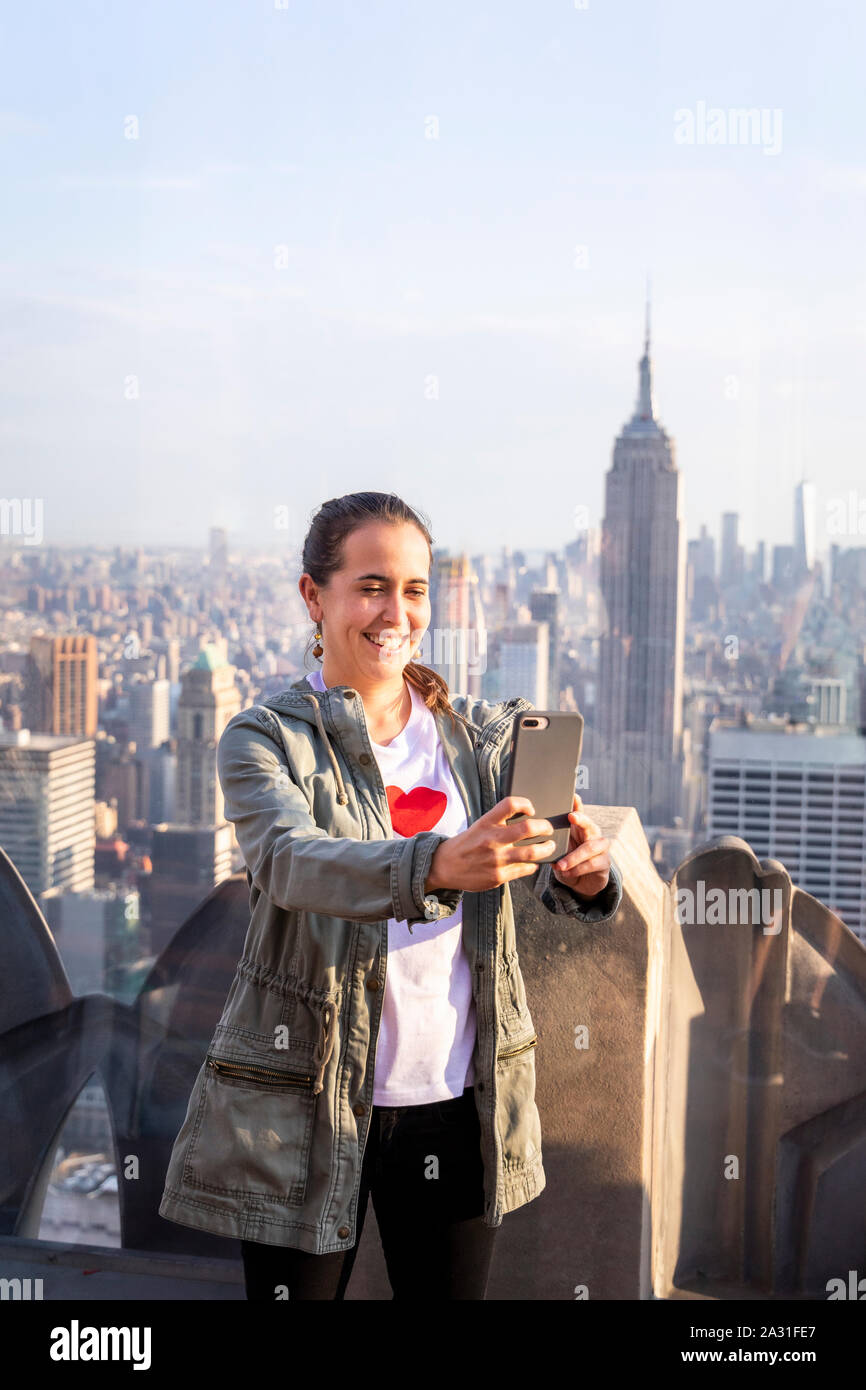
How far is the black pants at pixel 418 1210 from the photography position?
1.16 meters

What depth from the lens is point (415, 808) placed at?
1214 mm

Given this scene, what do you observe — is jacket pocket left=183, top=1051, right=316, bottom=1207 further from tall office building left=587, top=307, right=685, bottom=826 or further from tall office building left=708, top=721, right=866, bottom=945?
tall office building left=587, top=307, right=685, bottom=826

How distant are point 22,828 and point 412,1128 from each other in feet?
92.2

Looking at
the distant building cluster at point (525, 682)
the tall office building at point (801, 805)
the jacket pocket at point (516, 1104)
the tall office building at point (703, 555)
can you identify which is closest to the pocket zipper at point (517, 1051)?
the jacket pocket at point (516, 1104)

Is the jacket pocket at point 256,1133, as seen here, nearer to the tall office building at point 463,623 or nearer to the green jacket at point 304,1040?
the green jacket at point 304,1040

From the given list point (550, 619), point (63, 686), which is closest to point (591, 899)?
point (63, 686)

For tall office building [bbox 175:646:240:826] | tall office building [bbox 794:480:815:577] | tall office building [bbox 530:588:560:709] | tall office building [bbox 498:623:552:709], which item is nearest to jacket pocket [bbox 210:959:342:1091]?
tall office building [bbox 175:646:240:826]

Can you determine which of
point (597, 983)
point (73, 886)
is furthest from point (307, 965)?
point (73, 886)

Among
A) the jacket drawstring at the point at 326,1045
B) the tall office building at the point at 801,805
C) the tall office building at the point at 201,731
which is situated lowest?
the tall office building at the point at 801,805

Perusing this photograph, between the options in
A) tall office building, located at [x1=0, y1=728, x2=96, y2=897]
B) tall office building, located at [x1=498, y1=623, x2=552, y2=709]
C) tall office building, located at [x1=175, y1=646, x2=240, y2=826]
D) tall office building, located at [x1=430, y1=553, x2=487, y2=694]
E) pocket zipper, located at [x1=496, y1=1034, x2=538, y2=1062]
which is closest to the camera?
pocket zipper, located at [x1=496, y1=1034, x2=538, y2=1062]

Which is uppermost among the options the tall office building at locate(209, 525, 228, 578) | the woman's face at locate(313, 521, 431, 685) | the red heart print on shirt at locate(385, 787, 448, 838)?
the tall office building at locate(209, 525, 228, 578)

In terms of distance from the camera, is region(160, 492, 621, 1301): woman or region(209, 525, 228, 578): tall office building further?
region(209, 525, 228, 578): tall office building

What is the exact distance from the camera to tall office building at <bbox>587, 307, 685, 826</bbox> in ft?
151

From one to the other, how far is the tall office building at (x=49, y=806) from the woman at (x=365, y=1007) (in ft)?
79.3
